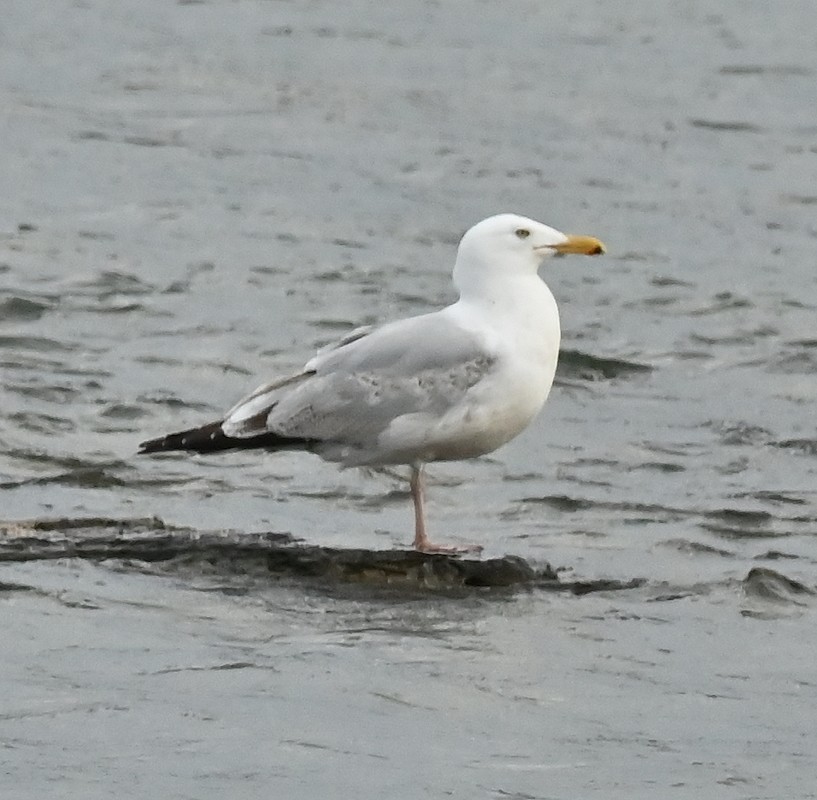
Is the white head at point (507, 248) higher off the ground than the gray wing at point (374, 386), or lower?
higher

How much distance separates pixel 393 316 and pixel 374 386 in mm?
5145

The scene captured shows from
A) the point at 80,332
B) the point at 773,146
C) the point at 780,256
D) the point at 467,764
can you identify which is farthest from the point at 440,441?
the point at 773,146

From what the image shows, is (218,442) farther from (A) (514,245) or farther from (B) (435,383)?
(A) (514,245)

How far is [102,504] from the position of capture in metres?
8.91

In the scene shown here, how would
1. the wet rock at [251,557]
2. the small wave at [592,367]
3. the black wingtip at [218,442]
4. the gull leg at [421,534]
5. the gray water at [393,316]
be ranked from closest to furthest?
the gray water at [393,316] → the wet rock at [251,557] → the gull leg at [421,534] → the black wingtip at [218,442] → the small wave at [592,367]

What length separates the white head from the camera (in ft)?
27.3

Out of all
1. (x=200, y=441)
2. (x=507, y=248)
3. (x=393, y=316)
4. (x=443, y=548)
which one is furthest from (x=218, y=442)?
(x=393, y=316)

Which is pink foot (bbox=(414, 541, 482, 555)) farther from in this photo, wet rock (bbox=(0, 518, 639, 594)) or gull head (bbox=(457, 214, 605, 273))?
gull head (bbox=(457, 214, 605, 273))

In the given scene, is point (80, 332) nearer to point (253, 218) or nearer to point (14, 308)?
point (14, 308)

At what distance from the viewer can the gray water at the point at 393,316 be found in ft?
19.8

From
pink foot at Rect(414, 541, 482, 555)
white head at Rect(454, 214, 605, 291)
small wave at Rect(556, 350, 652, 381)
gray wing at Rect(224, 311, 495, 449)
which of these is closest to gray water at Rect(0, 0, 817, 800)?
small wave at Rect(556, 350, 652, 381)

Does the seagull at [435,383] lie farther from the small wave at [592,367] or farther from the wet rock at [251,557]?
the small wave at [592,367]

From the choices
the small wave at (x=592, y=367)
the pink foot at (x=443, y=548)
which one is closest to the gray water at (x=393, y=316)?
the small wave at (x=592, y=367)

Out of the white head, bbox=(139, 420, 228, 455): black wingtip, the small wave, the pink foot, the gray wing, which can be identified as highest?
the white head
